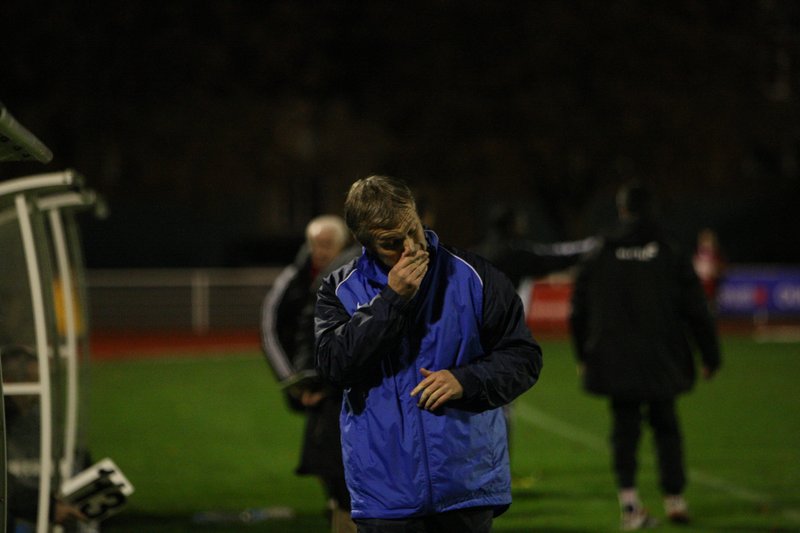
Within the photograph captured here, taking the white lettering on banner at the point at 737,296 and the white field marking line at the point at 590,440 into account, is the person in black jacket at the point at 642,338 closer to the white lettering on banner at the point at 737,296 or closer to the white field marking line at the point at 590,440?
the white field marking line at the point at 590,440

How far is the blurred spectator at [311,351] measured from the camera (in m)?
5.70

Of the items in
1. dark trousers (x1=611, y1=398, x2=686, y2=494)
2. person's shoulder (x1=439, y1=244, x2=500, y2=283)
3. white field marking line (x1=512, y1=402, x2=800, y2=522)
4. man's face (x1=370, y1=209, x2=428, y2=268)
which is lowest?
white field marking line (x1=512, y1=402, x2=800, y2=522)

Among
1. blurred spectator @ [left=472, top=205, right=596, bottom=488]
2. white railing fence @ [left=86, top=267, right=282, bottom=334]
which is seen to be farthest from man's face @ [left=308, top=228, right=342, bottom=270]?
white railing fence @ [left=86, top=267, right=282, bottom=334]

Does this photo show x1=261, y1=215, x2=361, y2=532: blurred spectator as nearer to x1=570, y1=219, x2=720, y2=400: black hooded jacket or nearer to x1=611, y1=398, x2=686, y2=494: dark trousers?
x1=570, y1=219, x2=720, y2=400: black hooded jacket

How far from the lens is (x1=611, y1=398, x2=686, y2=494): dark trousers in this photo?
7586mm

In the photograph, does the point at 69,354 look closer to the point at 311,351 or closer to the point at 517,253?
the point at 311,351

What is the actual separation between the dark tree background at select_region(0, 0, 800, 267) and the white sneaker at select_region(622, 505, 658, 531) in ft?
69.2

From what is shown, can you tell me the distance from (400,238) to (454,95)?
27449 millimetres

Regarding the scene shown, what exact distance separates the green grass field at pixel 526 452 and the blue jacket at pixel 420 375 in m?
3.89

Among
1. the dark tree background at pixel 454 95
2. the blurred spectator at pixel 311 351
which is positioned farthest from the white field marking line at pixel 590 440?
the dark tree background at pixel 454 95

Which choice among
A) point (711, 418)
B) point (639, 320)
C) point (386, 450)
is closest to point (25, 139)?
point (386, 450)

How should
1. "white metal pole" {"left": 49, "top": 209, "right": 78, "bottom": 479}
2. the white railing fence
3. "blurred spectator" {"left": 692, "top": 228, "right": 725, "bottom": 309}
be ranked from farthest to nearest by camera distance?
1. the white railing fence
2. "blurred spectator" {"left": 692, "top": 228, "right": 725, "bottom": 309}
3. "white metal pole" {"left": 49, "top": 209, "right": 78, "bottom": 479}

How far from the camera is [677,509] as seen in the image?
303 inches

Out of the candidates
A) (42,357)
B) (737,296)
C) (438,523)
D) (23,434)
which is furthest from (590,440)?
(737,296)
